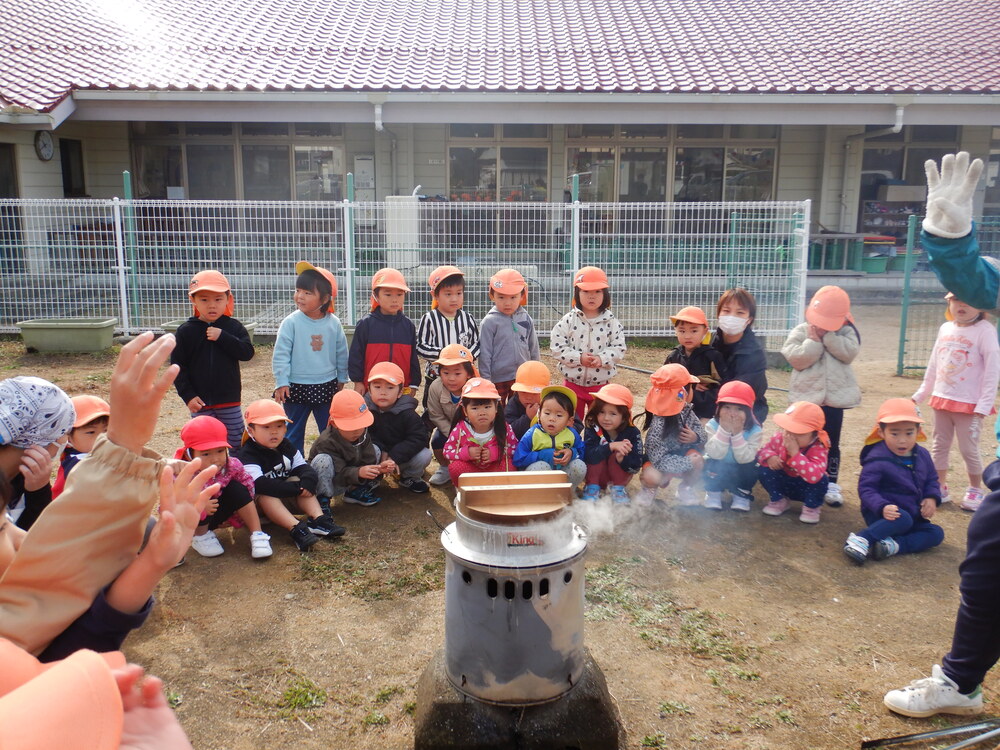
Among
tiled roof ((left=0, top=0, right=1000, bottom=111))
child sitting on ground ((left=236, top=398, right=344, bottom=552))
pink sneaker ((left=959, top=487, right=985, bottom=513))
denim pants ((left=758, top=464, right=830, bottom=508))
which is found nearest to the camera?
child sitting on ground ((left=236, top=398, right=344, bottom=552))

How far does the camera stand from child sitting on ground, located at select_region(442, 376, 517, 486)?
454 centimetres

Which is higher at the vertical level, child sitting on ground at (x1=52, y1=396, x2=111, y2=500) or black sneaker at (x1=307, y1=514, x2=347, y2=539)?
child sitting on ground at (x1=52, y1=396, x2=111, y2=500)

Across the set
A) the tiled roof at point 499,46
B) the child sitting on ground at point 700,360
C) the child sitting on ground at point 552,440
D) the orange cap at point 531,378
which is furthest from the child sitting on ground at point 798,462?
the tiled roof at point 499,46

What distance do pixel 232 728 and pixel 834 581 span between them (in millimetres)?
2858

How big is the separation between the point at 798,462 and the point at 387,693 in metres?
2.75

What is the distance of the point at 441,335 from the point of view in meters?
5.36

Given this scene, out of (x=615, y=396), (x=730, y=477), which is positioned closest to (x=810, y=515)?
(x=730, y=477)

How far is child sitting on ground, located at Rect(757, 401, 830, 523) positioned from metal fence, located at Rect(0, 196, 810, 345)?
445 centimetres

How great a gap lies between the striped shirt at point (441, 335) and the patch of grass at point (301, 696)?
2732 millimetres

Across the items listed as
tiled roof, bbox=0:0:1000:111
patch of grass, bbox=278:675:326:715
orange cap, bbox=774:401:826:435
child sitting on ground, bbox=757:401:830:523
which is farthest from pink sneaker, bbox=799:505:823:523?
tiled roof, bbox=0:0:1000:111

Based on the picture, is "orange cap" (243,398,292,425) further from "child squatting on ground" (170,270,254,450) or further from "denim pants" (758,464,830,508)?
"denim pants" (758,464,830,508)

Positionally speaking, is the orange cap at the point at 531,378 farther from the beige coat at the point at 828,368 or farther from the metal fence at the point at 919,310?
the metal fence at the point at 919,310

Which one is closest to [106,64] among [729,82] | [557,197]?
[557,197]

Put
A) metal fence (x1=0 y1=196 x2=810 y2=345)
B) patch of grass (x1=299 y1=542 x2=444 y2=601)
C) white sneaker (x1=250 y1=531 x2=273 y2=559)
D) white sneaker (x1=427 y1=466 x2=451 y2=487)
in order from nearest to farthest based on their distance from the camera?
patch of grass (x1=299 y1=542 x2=444 y2=601) → white sneaker (x1=250 y1=531 x2=273 y2=559) → white sneaker (x1=427 y1=466 x2=451 y2=487) → metal fence (x1=0 y1=196 x2=810 y2=345)
